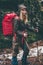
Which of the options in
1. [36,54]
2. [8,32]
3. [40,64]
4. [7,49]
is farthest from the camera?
[7,49]

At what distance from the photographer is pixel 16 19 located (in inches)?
302

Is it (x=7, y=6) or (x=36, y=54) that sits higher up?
(x=7, y=6)

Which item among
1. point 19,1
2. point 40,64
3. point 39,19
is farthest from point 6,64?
point 19,1

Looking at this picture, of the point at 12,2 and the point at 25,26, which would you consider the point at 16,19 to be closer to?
the point at 25,26

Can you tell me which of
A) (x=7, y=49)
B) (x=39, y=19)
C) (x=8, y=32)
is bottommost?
(x=7, y=49)

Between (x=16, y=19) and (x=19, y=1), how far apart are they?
4.96 m

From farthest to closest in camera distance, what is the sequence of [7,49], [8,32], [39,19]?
[39,19] < [7,49] < [8,32]

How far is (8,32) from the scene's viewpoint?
7.52m

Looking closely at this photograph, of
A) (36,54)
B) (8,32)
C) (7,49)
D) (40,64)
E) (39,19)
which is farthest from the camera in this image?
(39,19)

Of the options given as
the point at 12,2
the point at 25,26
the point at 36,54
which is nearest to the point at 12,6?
the point at 12,2

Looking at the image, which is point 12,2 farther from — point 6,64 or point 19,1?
point 6,64

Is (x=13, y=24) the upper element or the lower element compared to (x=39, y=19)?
upper

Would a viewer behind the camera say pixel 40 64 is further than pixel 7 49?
No

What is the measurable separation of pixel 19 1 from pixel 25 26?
4.79m
